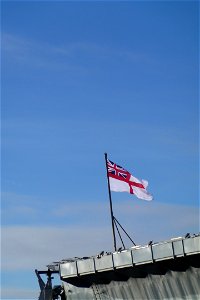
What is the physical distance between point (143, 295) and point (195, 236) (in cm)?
589

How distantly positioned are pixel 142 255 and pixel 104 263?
3.37 m

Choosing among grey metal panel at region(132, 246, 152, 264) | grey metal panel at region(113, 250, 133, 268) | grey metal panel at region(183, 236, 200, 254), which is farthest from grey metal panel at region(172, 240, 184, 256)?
grey metal panel at region(113, 250, 133, 268)

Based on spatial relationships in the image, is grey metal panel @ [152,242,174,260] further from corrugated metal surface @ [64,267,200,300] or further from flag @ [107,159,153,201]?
flag @ [107,159,153,201]

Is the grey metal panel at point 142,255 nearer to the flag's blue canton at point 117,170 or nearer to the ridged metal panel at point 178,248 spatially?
the ridged metal panel at point 178,248

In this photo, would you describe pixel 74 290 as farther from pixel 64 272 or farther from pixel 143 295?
pixel 143 295

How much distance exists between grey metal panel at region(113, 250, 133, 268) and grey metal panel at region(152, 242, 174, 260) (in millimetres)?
2011

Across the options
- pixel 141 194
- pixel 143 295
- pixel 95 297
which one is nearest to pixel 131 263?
pixel 143 295

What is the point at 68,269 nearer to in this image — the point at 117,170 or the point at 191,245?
the point at 117,170

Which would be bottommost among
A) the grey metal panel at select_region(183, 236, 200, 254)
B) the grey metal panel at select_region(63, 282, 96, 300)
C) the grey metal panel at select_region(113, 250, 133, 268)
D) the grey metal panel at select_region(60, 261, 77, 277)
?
the grey metal panel at select_region(63, 282, 96, 300)

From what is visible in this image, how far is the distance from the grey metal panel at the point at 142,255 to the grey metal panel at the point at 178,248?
1.95m

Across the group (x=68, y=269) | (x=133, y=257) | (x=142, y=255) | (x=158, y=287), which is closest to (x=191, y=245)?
(x=142, y=255)

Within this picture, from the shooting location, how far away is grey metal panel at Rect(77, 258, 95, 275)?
1462 inches

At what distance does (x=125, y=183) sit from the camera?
41562 mm

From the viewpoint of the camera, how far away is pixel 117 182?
41.7 m
